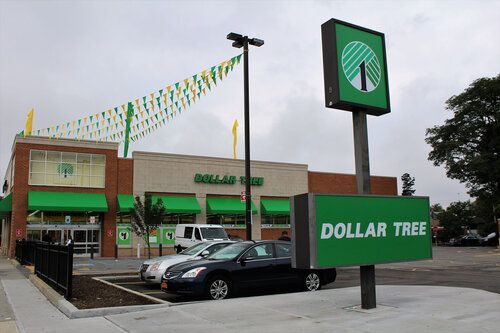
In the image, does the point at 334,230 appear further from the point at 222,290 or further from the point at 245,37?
the point at 245,37

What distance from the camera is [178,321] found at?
27.3ft

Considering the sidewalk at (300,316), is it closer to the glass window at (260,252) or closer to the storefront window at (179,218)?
the glass window at (260,252)

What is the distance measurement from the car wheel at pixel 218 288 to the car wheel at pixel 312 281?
7.75 ft

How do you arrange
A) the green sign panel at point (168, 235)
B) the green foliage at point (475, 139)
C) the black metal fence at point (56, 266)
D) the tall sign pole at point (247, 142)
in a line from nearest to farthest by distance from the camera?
1. the black metal fence at point (56, 266)
2. the tall sign pole at point (247, 142)
3. the green sign panel at point (168, 235)
4. the green foliage at point (475, 139)

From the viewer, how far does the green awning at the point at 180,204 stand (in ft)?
113

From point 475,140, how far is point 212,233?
38959 millimetres

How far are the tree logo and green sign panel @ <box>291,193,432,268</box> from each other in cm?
233

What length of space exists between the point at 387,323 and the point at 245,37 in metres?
13.4

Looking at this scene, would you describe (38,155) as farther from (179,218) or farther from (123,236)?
(179,218)

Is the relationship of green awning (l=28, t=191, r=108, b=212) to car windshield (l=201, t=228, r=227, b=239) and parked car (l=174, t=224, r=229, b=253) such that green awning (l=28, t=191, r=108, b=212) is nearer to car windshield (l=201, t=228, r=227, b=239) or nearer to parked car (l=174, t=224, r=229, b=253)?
parked car (l=174, t=224, r=229, b=253)

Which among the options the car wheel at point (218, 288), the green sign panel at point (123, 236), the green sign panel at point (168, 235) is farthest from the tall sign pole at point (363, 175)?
the green sign panel at point (168, 235)

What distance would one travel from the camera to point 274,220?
40.4 meters

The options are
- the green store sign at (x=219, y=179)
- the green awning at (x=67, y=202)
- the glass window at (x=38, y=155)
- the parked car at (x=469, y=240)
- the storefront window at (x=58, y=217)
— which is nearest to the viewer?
the green awning at (x=67, y=202)

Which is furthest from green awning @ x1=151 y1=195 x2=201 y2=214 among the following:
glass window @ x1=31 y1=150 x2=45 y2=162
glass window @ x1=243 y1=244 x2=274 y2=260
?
glass window @ x1=243 y1=244 x2=274 y2=260
